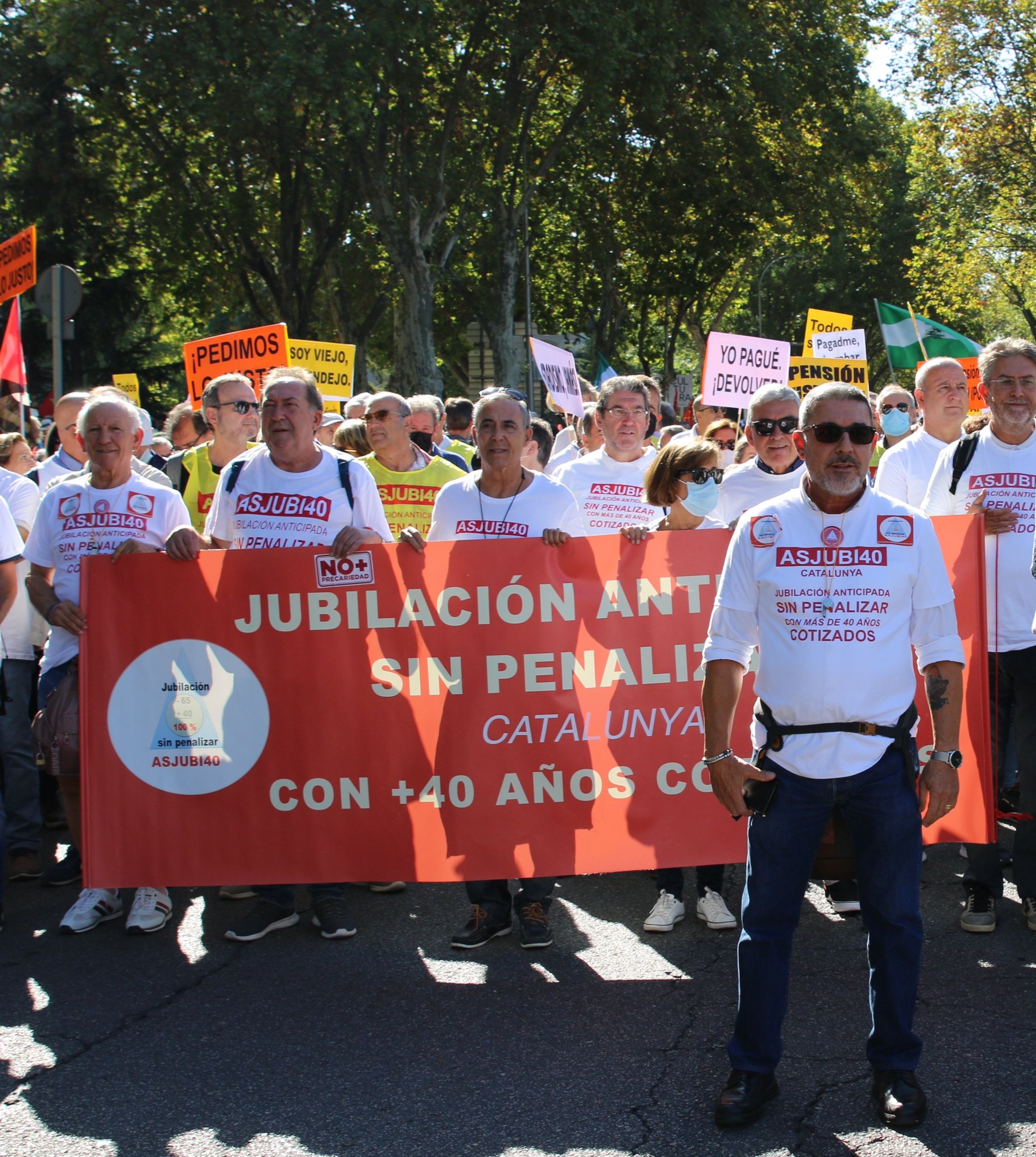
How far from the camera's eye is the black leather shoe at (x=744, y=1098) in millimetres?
3422

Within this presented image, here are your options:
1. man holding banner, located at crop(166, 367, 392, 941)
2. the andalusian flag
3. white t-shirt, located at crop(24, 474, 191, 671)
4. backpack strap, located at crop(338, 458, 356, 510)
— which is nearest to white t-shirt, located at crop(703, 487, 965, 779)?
man holding banner, located at crop(166, 367, 392, 941)

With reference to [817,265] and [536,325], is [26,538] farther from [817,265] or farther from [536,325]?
[817,265]

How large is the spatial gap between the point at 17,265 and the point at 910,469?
7409mm

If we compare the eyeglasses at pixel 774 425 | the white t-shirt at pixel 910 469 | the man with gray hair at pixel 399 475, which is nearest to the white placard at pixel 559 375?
the man with gray hair at pixel 399 475

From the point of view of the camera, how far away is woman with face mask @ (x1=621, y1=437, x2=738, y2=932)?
4.96 metres

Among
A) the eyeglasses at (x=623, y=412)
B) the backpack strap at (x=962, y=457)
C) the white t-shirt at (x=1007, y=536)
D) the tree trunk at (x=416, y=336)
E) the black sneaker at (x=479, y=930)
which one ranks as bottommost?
the black sneaker at (x=479, y=930)

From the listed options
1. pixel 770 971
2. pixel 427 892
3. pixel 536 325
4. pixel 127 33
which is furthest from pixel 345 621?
pixel 536 325

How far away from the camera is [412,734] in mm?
4879

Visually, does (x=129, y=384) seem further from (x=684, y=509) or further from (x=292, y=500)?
(x=684, y=509)

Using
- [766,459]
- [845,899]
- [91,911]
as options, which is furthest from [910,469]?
[91,911]

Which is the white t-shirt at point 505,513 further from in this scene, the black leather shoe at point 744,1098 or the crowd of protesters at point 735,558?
the black leather shoe at point 744,1098

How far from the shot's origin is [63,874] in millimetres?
5730

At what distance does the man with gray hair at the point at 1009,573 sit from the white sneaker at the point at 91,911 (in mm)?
3277

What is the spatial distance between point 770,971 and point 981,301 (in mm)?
33552
